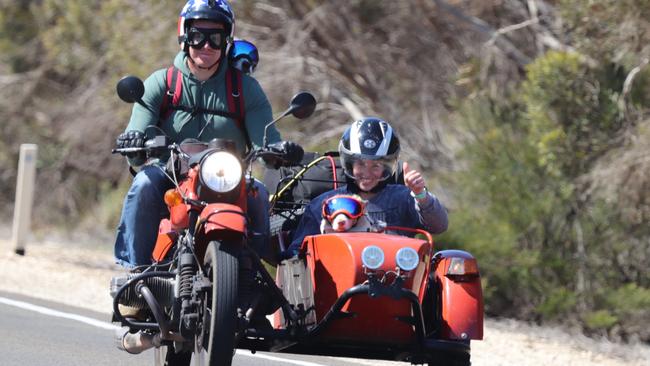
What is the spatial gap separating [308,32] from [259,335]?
1205 centimetres

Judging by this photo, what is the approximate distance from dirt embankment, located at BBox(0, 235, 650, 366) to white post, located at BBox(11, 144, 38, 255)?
22 centimetres

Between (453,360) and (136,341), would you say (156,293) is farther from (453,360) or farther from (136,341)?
(453,360)

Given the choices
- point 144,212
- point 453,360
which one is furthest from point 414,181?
point 144,212

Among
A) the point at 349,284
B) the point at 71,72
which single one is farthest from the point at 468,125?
the point at 71,72

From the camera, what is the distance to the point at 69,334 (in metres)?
9.31

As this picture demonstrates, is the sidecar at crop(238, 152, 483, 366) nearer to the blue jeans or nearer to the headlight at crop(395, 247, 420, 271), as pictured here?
the headlight at crop(395, 247, 420, 271)

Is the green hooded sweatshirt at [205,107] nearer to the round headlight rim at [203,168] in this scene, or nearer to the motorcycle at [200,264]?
the motorcycle at [200,264]

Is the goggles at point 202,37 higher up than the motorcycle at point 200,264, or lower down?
higher up

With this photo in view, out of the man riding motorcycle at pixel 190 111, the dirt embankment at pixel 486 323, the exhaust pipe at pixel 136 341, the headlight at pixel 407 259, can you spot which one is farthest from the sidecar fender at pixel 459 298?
the dirt embankment at pixel 486 323

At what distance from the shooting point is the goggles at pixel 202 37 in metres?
6.84

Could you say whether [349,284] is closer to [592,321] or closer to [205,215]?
[205,215]

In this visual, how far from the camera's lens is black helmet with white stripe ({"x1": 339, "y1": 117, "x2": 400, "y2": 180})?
6207mm

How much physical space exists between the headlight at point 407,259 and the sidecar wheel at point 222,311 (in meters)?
0.75

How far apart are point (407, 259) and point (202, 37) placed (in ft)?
6.70
